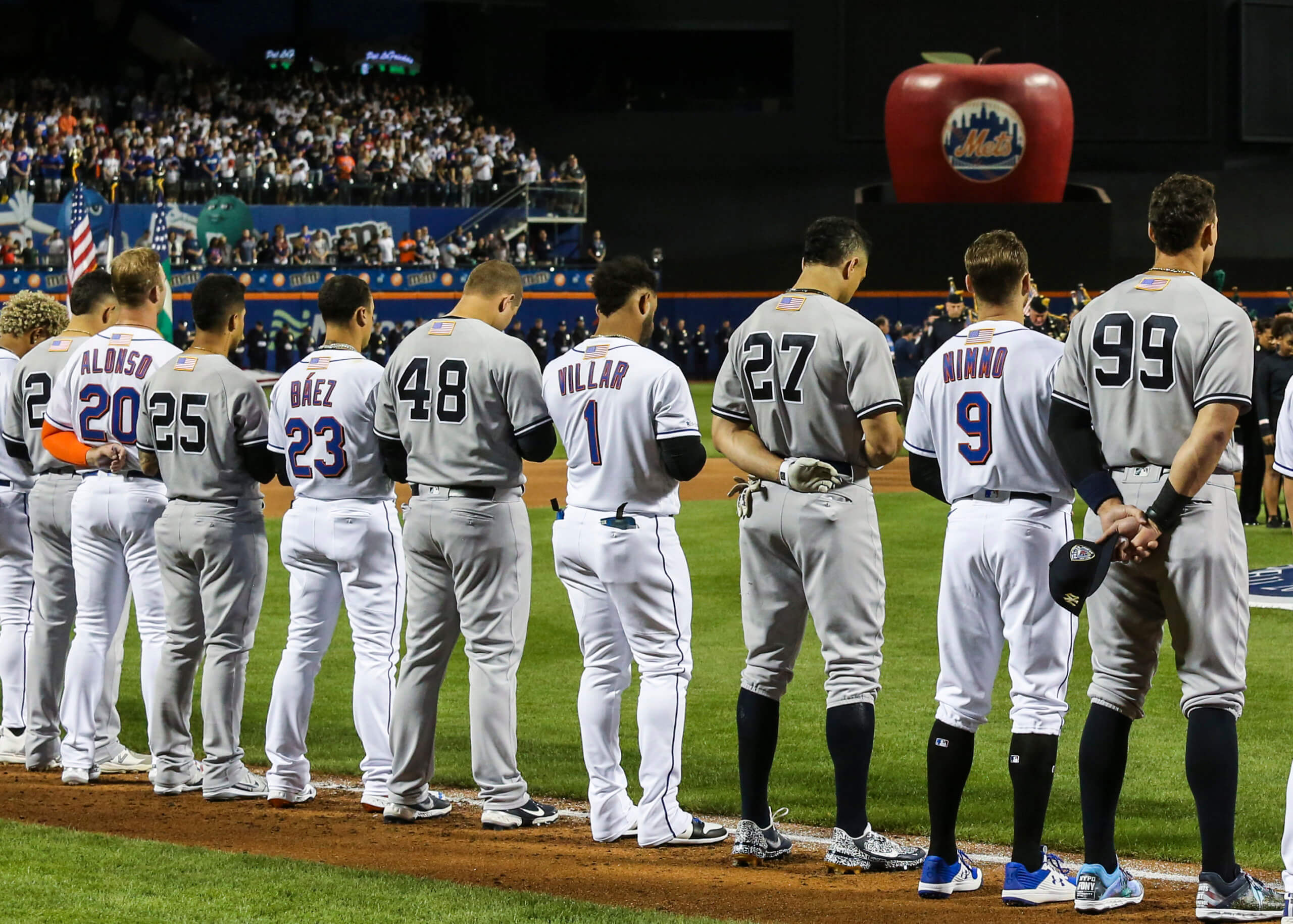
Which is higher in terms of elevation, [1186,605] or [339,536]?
[339,536]

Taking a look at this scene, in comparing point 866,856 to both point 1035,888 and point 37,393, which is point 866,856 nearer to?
point 1035,888

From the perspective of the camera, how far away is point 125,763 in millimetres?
7656

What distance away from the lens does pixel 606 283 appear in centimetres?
614

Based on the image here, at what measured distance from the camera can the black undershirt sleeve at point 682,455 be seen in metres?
5.91

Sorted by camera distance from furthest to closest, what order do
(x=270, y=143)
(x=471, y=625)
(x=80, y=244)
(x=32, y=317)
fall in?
1. (x=270, y=143)
2. (x=80, y=244)
3. (x=32, y=317)
4. (x=471, y=625)

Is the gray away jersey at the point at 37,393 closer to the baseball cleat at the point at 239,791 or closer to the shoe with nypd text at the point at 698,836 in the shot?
the baseball cleat at the point at 239,791

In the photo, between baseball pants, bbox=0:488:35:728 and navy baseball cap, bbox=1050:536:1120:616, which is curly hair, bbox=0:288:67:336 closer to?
baseball pants, bbox=0:488:35:728

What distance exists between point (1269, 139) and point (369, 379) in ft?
129

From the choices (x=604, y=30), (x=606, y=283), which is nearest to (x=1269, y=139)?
(x=604, y=30)

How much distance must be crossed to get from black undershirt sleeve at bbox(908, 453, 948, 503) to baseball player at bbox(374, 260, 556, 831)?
1472 millimetres

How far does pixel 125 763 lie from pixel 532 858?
2672mm

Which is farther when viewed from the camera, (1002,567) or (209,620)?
(209,620)

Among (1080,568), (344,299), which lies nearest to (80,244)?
(344,299)

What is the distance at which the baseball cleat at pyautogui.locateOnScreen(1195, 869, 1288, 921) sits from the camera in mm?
4797
